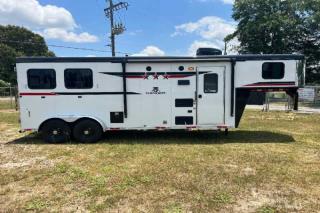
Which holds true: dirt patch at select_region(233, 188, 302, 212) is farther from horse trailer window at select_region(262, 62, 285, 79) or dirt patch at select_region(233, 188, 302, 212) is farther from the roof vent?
the roof vent

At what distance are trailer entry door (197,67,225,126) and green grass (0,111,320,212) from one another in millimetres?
952

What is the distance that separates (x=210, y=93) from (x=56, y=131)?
4.95 m

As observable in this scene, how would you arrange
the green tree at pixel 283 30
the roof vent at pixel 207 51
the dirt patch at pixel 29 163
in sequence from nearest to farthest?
1. the dirt patch at pixel 29 163
2. the roof vent at pixel 207 51
3. the green tree at pixel 283 30

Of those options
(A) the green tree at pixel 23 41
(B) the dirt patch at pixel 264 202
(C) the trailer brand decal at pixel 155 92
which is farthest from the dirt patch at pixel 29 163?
(A) the green tree at pixel 23 41

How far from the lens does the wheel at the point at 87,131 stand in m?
9.59

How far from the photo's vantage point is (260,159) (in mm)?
7656

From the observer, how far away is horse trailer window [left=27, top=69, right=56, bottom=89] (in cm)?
938

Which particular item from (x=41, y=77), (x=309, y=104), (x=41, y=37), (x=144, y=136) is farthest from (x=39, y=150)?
(x=41, y=37)

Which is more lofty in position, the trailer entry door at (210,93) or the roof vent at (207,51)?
the roof vent at (207,51)

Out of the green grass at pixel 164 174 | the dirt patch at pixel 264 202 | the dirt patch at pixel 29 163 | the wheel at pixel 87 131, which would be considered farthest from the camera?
the wheel at pixel 87 131

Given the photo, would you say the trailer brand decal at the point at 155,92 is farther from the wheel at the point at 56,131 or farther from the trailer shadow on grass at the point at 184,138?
the wheel at the point at 56,131

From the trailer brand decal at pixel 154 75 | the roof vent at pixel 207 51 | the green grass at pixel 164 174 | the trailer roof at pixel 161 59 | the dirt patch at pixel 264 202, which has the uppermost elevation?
the roof vent at pixel 207 51

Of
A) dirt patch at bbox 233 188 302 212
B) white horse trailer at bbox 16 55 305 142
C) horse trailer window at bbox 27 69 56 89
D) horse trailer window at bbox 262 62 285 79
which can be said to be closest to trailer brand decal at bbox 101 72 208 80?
white horse trailer at bbox 16 55 305 142

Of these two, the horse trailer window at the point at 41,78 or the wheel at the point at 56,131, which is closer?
the horse trailer window at the point at 41,78
